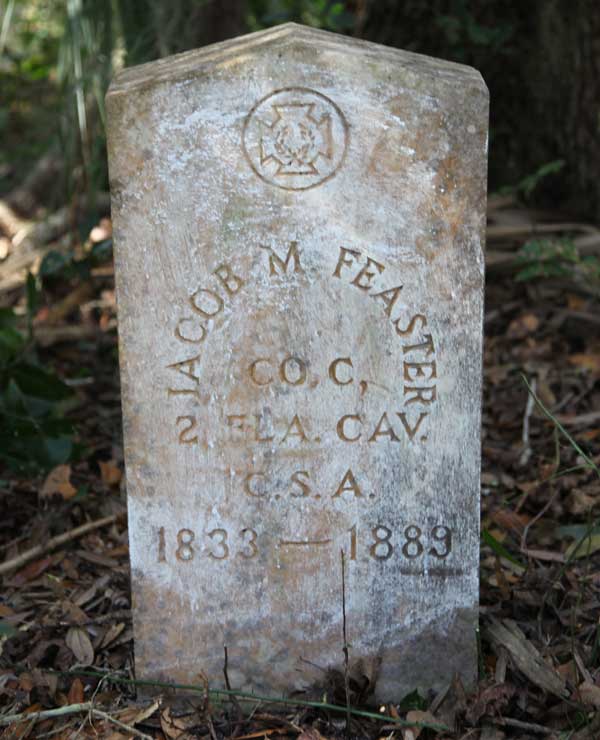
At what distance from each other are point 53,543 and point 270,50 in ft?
5.39

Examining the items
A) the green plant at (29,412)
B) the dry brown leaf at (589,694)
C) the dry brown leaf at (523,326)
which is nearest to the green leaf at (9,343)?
the green plant at (29,412)

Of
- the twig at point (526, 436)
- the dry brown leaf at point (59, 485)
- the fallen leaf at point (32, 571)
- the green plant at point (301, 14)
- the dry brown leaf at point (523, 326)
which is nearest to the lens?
the fallen leaf at point (32, 571)

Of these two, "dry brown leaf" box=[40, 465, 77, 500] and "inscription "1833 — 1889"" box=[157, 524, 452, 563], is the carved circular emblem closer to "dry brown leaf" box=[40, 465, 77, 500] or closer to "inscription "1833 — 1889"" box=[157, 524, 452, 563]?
"inscription "1833 — 1889"" box=[157, 524, 452, 563]

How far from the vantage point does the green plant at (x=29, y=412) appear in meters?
3.27

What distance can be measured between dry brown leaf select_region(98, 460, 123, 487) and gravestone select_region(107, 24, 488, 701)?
1.14 m

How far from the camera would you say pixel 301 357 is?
225 cm

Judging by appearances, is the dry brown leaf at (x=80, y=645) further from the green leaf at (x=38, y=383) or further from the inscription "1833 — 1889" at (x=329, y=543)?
the green leaf at (x=38, y=383)

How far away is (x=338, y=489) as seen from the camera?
2.31 metres

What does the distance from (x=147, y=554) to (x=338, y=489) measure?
18.1 inches

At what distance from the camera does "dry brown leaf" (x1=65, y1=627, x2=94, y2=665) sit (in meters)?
2.56

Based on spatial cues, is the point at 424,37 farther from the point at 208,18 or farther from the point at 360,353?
the point at 360,353

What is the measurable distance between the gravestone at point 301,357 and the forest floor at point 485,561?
0.12 m

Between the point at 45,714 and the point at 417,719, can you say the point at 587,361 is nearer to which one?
the point at 417,719

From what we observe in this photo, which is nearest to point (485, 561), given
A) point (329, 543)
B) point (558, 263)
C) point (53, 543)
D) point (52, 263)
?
point (329, 543)
